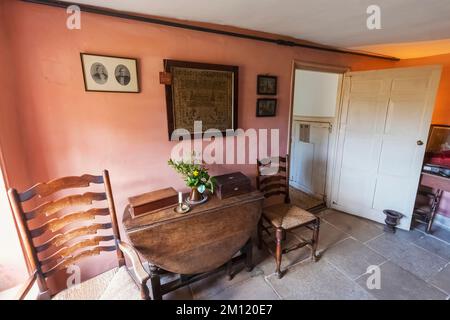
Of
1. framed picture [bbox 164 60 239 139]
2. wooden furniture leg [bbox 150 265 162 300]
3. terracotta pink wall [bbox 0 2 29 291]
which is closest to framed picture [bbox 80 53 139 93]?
framed picture [bbox 164 60 239 139]

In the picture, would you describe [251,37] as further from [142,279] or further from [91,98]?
[142,279]

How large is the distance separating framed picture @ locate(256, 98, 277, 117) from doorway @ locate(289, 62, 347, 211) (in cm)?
74

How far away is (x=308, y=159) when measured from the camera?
3.50 m

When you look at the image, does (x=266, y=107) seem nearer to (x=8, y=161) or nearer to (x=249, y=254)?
(x=249, y=254)

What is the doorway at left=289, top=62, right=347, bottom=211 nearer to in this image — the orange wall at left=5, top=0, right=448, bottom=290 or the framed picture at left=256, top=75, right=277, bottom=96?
the framed picture at left=256, top=75, right=277, bottom=96

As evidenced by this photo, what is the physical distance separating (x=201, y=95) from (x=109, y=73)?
0.72 meters

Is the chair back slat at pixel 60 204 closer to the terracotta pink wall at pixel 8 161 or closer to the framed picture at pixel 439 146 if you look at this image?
the terracotta pink wall at pixel 8 161

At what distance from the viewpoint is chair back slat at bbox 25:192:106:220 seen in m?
1.22

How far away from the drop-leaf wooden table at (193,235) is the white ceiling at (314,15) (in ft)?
4.67

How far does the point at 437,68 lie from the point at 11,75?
3539 mm

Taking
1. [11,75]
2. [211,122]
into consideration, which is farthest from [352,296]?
[11,75]

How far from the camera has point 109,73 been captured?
1557 mm

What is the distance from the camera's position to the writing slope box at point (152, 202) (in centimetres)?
153

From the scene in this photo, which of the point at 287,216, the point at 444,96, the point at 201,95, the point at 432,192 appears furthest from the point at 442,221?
the point at 201,95
